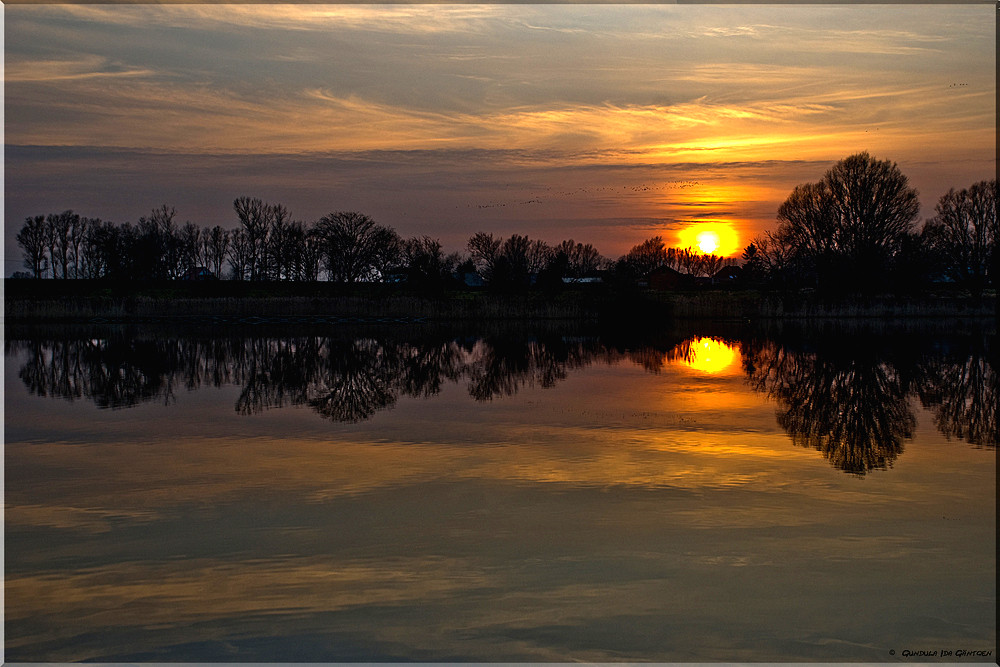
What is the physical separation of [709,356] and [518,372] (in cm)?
664

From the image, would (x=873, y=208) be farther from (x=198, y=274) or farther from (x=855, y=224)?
(x=198, y=274)

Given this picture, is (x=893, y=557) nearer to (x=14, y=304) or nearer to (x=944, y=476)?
(x=944, y=476)

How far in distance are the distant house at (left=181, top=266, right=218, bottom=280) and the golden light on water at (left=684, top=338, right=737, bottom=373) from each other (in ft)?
192

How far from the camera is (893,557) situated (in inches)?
250

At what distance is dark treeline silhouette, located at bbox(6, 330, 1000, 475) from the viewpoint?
1269cm

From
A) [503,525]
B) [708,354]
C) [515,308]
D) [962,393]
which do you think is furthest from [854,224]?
[503,525]

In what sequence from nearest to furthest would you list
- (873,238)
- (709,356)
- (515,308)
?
(709,356) < (515,308) < (873,238)

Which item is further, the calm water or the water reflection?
the water reflection

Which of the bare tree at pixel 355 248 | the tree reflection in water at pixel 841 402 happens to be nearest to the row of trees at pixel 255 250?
the bare tree at pixel 355 248

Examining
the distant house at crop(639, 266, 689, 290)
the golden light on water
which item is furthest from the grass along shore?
the distant house at crop(639, 266, 689, 290)

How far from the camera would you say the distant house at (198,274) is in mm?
79300

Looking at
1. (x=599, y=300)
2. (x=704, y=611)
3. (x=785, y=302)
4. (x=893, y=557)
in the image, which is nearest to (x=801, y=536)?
(x=893, y=557)

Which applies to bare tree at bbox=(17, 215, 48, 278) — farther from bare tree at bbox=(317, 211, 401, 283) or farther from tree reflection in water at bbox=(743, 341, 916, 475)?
tree reflection in water at bbox=(743, 341, 916, 475)

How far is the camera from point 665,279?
9062 centimetres
